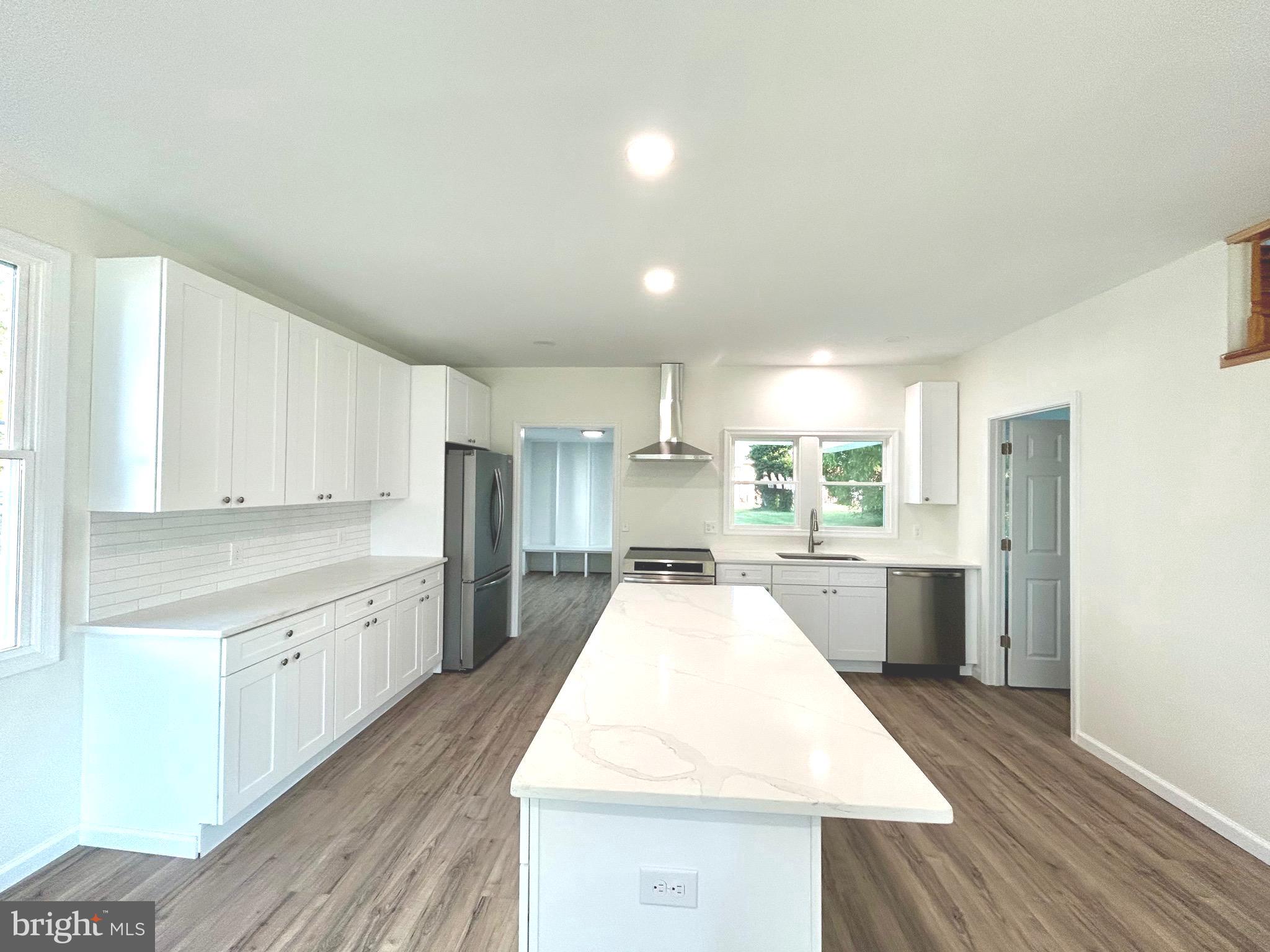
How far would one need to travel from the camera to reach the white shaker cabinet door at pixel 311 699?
2.56 metres

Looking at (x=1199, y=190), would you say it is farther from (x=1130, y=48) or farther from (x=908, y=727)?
(x=908, y=727)

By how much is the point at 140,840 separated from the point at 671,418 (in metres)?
3.93

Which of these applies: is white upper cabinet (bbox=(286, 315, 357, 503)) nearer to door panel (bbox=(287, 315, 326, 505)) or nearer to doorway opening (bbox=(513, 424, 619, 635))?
door panel (bbox=(287, 315, 326, 505))

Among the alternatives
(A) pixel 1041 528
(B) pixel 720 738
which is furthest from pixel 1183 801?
(B) pixel 720 738

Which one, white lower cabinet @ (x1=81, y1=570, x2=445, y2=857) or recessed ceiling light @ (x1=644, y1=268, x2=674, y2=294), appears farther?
recessed ceiling light @ (x1=644, y1=268, x2=674, y2=294)

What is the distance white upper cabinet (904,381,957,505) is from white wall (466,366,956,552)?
0.29 metres

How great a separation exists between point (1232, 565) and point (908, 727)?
1.77 metres

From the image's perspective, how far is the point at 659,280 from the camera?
9.46ft

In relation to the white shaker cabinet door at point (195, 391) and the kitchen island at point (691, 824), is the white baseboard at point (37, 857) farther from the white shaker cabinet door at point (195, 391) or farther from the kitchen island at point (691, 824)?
the kitchen island at point (691, 824)

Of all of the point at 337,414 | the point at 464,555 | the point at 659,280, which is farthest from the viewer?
the point at 464,555

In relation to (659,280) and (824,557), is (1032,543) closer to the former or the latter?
(824,557)

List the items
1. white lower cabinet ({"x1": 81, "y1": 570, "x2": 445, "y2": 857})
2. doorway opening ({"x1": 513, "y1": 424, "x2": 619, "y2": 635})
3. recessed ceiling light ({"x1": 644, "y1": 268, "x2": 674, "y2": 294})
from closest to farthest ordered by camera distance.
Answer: white lower cabinet ({"x1": 81, "y1": 570, "x2": 445, "y2": 857})
recessed ceiling light ({"x1": 644, "y1": 268, "x2": 674, "y2": 294})
doorway opening ({"x1": 513, "y1": 424, "x2": 619, "y2": 635})

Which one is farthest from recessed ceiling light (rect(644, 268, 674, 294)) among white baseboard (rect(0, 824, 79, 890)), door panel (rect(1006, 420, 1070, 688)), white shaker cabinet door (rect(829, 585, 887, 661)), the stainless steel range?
white baseboard (rect(0, 824, 79, 890))

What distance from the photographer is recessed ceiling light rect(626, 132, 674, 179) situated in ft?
5.51
